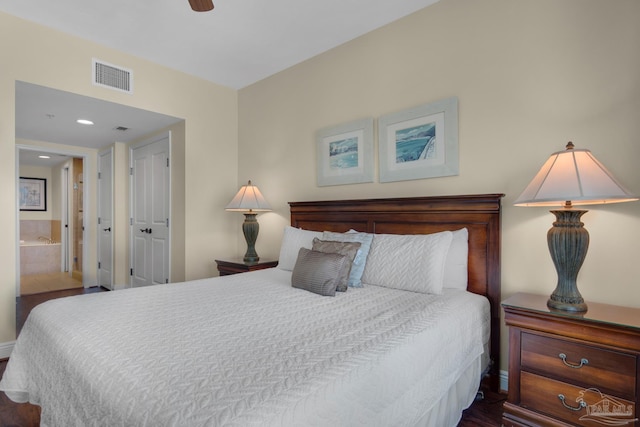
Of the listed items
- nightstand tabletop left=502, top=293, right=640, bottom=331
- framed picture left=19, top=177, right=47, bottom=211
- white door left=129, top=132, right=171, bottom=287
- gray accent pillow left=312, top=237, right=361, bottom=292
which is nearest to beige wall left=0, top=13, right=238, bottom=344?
white door left=129, top=132, right=171, bottom=287

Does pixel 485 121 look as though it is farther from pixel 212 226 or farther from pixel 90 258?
pixel 90 258

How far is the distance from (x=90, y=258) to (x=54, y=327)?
4446 millimetres

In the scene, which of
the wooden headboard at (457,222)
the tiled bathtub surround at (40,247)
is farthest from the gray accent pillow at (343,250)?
the tiled bathtub surround at (40,247)

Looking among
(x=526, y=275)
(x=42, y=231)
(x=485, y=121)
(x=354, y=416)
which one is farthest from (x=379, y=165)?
(x=42, y=231)

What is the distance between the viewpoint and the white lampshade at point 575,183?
4.67 ft

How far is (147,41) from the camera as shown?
2.93 m

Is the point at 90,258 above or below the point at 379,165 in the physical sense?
below

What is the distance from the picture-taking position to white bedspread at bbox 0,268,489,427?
0.86m

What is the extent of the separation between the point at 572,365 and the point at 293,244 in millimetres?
1925

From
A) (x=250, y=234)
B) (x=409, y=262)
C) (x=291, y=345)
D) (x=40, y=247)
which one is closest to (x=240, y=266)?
(x=250, y=234)

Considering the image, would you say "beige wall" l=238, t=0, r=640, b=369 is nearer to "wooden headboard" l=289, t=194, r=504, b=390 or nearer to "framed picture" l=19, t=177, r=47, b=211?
"wooden headboard" l=289, t=194, r=504, b=390

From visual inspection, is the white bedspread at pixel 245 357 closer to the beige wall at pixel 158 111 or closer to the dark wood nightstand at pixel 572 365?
the dark wood nightstand at pixel 572 365

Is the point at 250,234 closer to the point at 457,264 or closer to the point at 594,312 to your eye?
the point at 457,264

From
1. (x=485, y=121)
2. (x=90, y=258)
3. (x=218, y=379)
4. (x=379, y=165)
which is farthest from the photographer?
(x=90, y=258)
